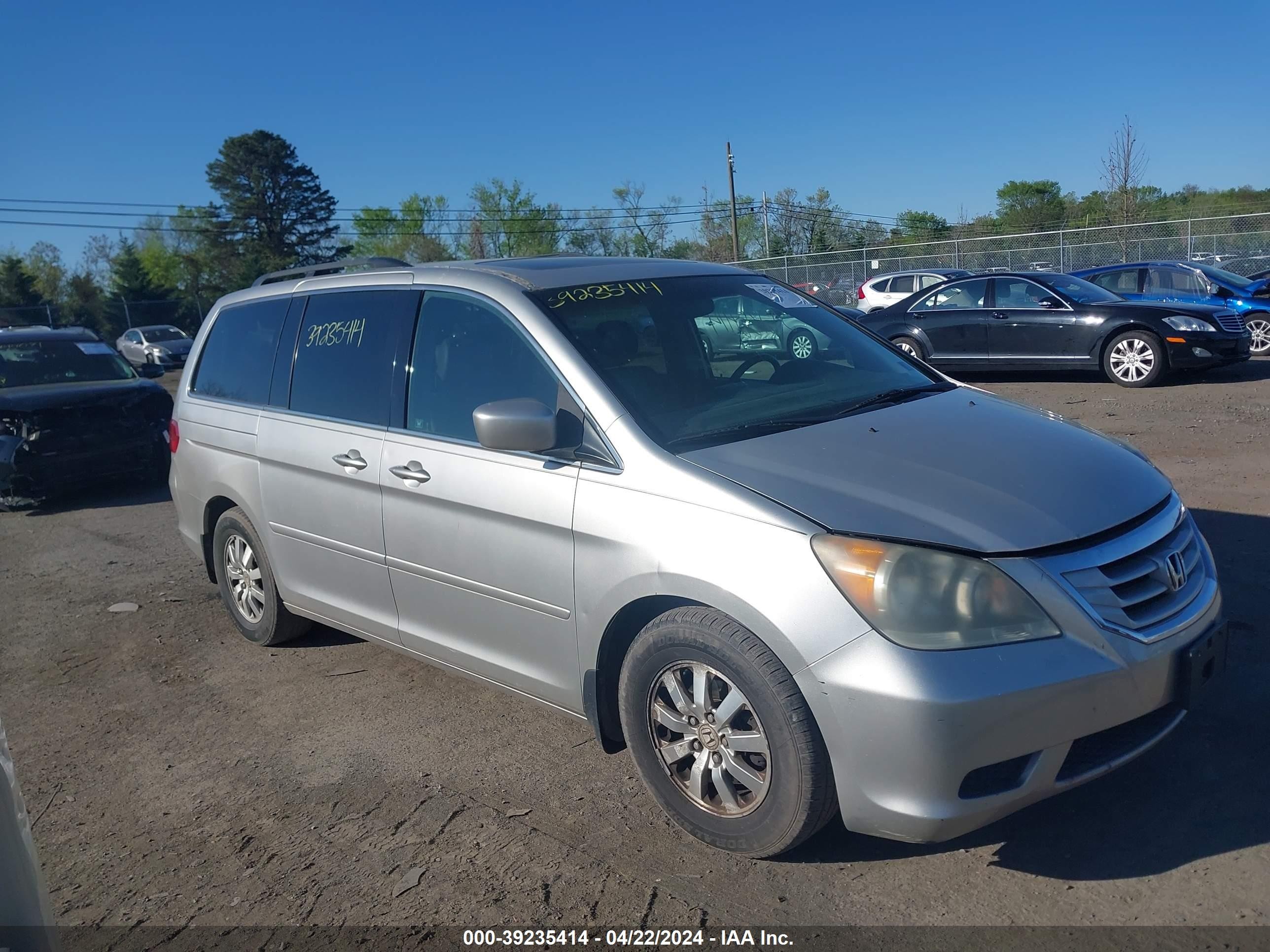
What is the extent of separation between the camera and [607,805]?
348 cm

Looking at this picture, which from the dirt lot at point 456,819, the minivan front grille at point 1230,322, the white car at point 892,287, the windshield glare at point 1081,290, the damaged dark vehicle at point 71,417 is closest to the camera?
the dirt lot at point 456,819

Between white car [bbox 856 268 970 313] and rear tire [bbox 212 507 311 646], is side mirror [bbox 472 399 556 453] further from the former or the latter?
white car [bbox 856 268 970 313]

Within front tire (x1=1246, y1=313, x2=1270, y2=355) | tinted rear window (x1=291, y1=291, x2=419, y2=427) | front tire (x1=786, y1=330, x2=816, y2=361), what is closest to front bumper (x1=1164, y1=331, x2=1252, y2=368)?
front tire (x1=1246, y1=313, x2=1270, y2=355)

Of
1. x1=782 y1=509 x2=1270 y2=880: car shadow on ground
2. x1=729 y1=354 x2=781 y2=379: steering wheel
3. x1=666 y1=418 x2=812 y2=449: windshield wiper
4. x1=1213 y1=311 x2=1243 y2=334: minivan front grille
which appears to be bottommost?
x1=782 y1=509 x2=1270 y2=880: car shadow on ground

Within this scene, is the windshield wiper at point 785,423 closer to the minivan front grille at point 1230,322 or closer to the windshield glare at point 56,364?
the windshield glare at point 56,364

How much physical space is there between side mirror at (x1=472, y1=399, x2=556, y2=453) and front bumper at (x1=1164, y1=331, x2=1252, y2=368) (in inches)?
438

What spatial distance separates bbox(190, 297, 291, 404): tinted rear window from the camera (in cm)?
505

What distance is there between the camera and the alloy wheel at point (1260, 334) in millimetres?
14305

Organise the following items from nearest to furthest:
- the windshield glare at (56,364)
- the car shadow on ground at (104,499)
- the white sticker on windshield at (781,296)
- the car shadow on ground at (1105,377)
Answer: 1. the white sticker on windshield at (781,296)
2. the car shadow on ground at (104,499)
3. the windshield glare at (56,364)
4. the car shadow on ground at (1105,377)

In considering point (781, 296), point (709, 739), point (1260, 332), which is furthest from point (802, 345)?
point (1260, 332)

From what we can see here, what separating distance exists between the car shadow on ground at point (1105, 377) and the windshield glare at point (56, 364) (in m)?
10.3

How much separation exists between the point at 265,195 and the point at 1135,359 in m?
67.9

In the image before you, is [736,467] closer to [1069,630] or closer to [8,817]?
[1069,630]

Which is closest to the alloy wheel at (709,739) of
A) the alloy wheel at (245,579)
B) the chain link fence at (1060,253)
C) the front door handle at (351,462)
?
the front door handle at (351,462)
